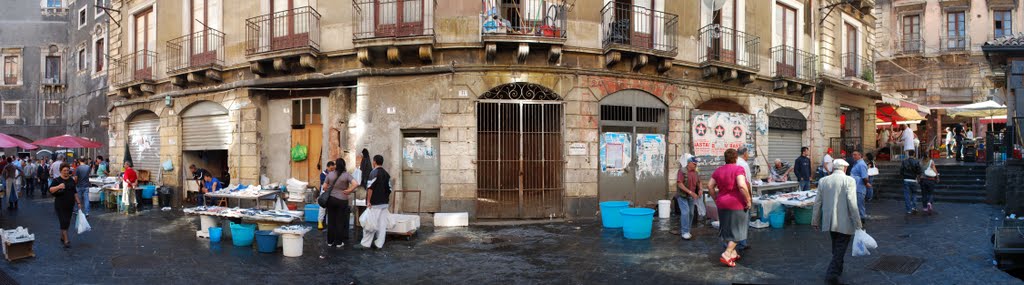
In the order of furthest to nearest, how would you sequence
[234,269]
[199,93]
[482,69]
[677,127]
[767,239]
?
[199,93] < [677,127] < [482,69] < [767,239] < [234,269]

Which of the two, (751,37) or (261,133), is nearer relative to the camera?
(261,133)

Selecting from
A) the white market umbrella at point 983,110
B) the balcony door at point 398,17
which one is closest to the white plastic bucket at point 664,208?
the balcony door at point 398,17

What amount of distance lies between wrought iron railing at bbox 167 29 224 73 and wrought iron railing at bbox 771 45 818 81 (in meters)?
15.3

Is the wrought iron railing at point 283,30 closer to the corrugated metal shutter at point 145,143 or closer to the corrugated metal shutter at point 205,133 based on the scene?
the corrugated metal shutter at point 205,133

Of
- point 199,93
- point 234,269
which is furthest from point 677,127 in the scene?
point 199,93

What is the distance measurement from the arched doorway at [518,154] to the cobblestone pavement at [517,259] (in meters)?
1.18

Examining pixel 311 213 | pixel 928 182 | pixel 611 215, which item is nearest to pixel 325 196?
pixel 311 213

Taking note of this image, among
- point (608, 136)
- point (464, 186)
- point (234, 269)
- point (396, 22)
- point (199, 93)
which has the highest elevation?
point (396, 22)

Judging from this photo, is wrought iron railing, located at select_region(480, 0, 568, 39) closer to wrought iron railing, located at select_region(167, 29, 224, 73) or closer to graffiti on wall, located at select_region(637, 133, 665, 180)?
graffiti on wall, located at select_region(637, 133, 665, 180)

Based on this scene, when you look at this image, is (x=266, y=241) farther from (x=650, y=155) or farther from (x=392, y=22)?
(x=650, y=155)

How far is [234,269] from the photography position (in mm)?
7262

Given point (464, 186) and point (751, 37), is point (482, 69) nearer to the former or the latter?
point (464, 186)

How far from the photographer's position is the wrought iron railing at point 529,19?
38.5 ft

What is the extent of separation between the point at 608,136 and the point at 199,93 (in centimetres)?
1107
